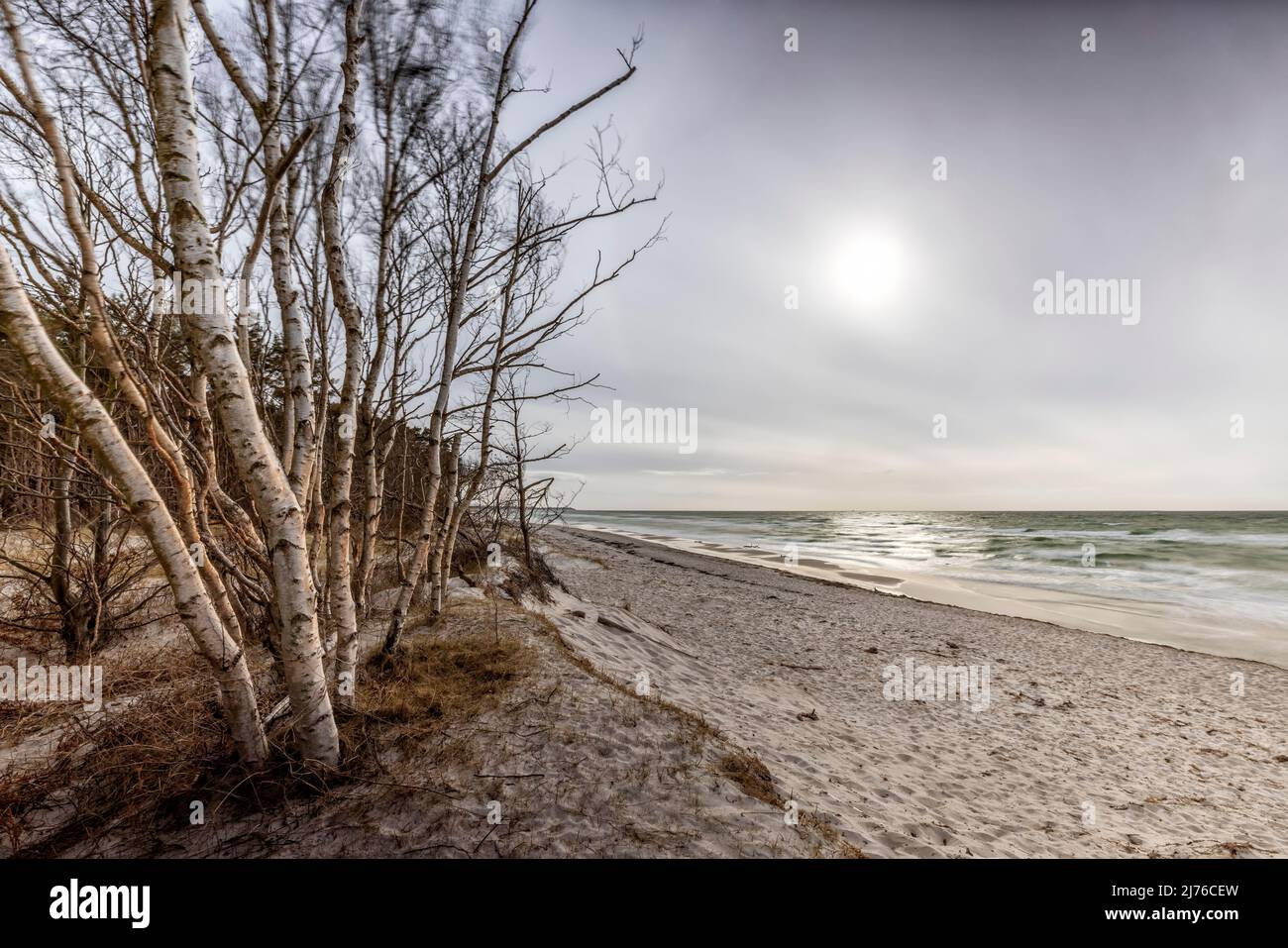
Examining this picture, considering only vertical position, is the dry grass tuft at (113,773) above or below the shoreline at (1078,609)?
above

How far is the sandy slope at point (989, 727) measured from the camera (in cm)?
451

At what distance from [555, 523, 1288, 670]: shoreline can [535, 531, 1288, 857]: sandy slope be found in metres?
1.43

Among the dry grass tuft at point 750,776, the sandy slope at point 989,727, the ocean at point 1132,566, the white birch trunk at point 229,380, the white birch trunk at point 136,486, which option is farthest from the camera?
the ocean at point 1132,566

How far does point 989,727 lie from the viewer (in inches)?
278

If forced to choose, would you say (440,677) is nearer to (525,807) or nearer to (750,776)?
(525,807)

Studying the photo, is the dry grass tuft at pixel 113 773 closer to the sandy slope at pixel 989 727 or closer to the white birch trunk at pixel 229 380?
the white birch trunk at pixel 229 380

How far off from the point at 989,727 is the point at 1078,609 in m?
13.4

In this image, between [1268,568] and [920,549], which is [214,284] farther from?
[920,549]

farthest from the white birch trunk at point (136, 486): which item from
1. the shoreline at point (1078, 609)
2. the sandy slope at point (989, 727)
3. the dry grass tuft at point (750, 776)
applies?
the shoreline at point (1078, 609)

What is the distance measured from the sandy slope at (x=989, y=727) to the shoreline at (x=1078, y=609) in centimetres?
143

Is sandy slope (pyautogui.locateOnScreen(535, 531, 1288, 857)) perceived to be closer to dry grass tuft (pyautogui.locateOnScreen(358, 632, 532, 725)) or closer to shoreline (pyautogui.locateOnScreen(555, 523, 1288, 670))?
shoreline (pyautogui.locateOnScreen(555, 523, 1288, 670))

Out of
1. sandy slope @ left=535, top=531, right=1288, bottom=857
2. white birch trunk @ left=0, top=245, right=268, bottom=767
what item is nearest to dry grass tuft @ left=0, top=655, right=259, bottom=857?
white birch trunk @ left=0, top=245, right=268, bottom=767
